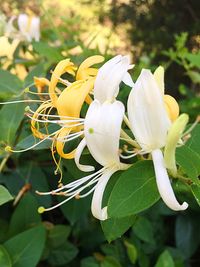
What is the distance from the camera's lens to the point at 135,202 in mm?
555

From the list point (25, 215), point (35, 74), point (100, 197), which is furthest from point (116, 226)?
point (35, 74)

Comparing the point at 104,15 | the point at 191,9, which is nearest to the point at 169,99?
the point at 191,9

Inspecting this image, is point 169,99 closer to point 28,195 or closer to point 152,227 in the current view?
point 28,195

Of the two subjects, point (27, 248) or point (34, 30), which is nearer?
point (27, 248)

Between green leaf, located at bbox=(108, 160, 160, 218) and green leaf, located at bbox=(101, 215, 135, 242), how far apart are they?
49mm

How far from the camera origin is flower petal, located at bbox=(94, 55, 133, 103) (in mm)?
567

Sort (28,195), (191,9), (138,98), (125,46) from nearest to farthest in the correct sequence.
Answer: (138,98), (28,195), (191,9), (125,46)

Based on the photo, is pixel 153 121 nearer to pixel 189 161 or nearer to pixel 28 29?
pixel 189 161

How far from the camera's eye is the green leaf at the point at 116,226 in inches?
23.7

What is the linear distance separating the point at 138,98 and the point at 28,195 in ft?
1.54

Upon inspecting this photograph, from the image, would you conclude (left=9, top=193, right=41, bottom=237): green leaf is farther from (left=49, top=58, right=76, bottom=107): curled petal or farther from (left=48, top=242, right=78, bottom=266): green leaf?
(left=49, top=58, right=76, bottom=107): curled petal

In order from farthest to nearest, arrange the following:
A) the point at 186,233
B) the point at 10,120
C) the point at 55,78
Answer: the point at 186,233 < the point at 10,120 < the point at 55,78

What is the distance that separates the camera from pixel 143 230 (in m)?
1.06

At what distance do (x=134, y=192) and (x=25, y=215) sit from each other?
0.43 meters
